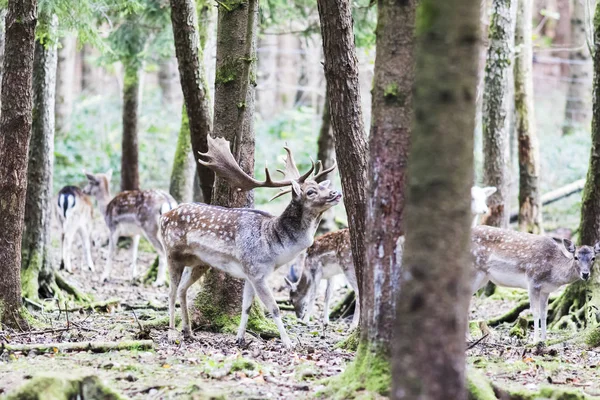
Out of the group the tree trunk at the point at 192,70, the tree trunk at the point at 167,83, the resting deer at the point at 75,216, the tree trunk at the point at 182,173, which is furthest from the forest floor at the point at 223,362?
the tree trunk at the point at 167,83

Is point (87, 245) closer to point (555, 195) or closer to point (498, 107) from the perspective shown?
point (498, 107)

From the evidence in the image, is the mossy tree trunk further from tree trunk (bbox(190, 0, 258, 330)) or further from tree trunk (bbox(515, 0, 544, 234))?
tree trunk (bbox(190, 0, 258, 330))

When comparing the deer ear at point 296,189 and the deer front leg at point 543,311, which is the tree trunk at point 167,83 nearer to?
the deer front leg at point 543,311

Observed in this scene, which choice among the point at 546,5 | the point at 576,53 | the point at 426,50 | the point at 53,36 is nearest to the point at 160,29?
the point at 53,36

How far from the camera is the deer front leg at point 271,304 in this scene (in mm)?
8500

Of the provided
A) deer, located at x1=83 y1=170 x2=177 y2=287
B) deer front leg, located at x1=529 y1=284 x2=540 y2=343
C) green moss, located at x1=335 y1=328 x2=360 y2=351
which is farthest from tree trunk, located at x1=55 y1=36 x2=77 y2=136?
green moss, located at x1=335 y1=328 x2=360 y2=351

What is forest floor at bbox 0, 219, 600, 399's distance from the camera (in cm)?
621

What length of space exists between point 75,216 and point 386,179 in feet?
41.7

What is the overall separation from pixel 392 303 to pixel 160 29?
38.2 ft

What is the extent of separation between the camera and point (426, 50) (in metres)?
4.17

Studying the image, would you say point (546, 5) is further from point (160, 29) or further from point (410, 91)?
point (410, 91)

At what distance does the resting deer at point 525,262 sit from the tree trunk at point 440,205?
22.9ft

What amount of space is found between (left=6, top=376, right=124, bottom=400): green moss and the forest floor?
0.29 ft

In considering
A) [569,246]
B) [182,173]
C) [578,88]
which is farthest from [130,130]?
[578,88]
